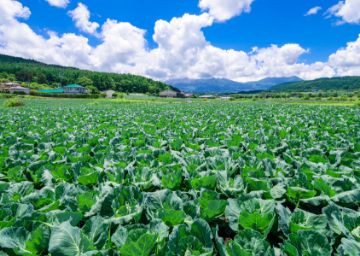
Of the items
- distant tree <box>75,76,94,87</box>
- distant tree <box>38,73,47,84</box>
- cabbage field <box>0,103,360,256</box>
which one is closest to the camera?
cabbage field <box>0,103,360,256</box>

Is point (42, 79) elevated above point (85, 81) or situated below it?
above

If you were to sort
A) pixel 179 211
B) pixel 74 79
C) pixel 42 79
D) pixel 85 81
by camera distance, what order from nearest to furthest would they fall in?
1. pixel 179 211
2. pixel 85 81
3. pixel 42 79
4. pixel 74 79

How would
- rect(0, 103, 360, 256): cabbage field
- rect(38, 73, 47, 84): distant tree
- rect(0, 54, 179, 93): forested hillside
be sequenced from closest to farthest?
rect(0, 103, 360, 256): cabbage field
rect(0, 54, 179, 93): forested hillside
rect(38, 73, 47, 84): distant tree

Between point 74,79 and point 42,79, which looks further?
point 74,79

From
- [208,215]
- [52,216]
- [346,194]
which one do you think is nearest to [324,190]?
[346,194]

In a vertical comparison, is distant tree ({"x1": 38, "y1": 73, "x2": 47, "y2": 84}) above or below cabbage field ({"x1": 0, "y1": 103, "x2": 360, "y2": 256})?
above

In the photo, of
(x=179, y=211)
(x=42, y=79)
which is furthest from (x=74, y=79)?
(x=179, y=211)

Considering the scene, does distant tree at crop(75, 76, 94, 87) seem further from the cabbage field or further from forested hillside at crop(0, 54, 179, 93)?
the cabbage field

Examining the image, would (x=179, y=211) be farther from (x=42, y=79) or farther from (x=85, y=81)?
(x=42, y=79)

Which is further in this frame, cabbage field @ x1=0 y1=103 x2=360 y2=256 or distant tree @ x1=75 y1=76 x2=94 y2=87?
distant tree @ x1=75 y1=76 x2=94 y2=87

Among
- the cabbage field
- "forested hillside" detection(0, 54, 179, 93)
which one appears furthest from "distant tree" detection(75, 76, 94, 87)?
the cabbage field

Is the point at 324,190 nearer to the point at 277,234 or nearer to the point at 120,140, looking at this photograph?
the point at 277,234

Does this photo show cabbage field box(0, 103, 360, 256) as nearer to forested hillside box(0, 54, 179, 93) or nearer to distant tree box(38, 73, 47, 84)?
forested hillside box(0, 54, 179, 93)

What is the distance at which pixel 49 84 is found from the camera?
411ft
